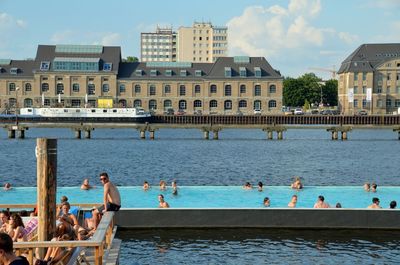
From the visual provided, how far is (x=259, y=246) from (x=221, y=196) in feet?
23.5

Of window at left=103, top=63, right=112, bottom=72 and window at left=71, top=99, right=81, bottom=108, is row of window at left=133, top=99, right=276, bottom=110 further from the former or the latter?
window at left=71, top=99, right=81, bottom=108

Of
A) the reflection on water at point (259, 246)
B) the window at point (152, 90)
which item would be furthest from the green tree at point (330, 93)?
the reflection on water at point (259, 246)

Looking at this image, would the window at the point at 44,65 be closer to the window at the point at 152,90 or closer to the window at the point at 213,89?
the window at the point at 152,90

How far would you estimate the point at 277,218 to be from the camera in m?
22.8

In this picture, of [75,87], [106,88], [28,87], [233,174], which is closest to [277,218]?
[233,174]

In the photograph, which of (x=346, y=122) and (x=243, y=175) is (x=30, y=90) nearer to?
(x=346, y=122)

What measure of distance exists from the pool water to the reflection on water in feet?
11.7

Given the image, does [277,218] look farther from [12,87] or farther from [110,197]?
[12,87]

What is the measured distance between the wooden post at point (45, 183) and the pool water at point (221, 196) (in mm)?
13398

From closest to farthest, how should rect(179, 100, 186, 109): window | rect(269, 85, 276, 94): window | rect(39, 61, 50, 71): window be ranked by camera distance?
1. rect(39, 61, 50, 71): window
2. rect(269, 85, 276, 94): window
3. rect(179, 100, 186, 109): window

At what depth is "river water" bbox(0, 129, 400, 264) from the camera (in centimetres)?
1998

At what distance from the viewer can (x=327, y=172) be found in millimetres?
45938

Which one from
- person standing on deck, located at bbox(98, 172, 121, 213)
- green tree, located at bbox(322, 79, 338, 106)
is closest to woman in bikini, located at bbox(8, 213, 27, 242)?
person standing on deck, located at bbox(98, 172, 121, 213)

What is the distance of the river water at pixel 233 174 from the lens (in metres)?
20.0
